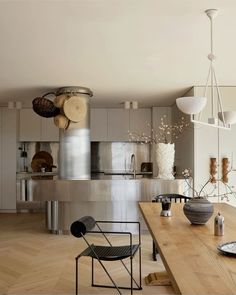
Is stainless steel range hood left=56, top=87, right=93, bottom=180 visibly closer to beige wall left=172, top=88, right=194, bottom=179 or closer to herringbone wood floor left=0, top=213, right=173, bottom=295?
herringbone wood floor left=0, top=213, right=173, bottom=295

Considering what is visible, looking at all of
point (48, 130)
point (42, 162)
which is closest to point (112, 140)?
point (48, 130)

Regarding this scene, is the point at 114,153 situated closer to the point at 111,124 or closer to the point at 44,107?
the point at 111,124

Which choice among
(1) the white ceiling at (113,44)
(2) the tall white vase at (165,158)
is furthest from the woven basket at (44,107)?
(2) the tall white vase at (165,158)

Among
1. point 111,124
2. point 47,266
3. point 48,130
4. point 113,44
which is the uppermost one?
point 113,44

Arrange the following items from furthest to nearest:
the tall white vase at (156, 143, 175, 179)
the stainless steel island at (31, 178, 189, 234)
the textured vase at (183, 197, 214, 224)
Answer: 1. the stainless steel island at (31, 178, 189, 234)
2. the tall white vase at (156, 143, 175, 179)
3. the textured vase at (183, 197, 214, 224)

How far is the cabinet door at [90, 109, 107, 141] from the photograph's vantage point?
27.2 feet

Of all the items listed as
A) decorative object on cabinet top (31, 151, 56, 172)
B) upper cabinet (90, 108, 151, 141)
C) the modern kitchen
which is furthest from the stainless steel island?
upper cabinet (90, 108, 151, 141)

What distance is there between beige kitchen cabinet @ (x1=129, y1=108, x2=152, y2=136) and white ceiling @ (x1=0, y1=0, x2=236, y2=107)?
2.24m

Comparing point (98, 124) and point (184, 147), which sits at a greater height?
point (98, 124)

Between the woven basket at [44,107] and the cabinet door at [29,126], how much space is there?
2.61m

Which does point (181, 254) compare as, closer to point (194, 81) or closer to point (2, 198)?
point (194, 81)

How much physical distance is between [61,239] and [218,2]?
400 cm

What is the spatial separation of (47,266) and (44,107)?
Answer: 2.53 meters

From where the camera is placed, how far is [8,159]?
812cm
